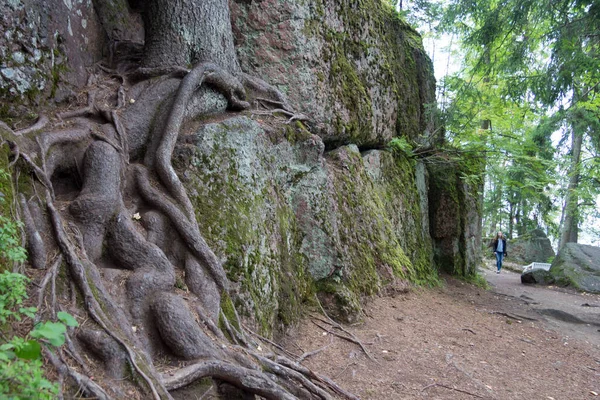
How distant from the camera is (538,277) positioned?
15.2 metres

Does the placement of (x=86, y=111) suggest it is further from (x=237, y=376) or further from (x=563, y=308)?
(x=563, y=308)

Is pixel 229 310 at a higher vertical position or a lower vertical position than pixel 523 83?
lower

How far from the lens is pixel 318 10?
771 cm

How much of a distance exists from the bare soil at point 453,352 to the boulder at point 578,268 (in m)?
5.45

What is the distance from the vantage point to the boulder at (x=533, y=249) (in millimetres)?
24756

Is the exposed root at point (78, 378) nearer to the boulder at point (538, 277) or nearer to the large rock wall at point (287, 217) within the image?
the large rock wall at point (287, 217)

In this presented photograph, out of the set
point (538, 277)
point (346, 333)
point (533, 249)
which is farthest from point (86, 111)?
point (533, 249)

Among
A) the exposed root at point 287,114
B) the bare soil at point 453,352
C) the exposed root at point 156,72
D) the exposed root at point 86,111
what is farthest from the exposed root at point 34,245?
the exposed root at point 287,114

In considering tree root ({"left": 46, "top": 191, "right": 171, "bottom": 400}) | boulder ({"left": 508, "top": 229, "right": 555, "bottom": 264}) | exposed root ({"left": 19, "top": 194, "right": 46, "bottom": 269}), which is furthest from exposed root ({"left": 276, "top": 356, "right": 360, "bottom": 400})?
boulder ({"left": 508, "top": 229, "right": 555, "bottom": 264})

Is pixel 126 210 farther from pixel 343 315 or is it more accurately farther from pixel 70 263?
pixel 343 315

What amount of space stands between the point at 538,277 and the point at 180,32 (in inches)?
596

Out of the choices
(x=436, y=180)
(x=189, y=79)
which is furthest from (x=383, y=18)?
(x=189, y=79)

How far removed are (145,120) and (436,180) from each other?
1077 cm

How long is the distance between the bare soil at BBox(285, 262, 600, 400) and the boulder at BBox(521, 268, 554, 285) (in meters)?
6.31
